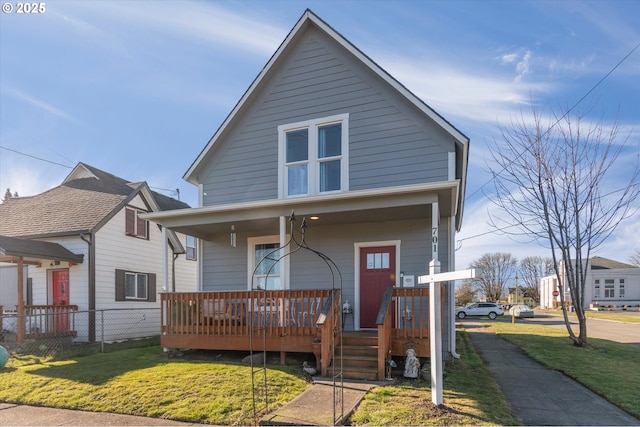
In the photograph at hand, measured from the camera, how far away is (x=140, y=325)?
1452cm

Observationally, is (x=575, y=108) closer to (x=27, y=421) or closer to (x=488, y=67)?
(x=488, y=67)

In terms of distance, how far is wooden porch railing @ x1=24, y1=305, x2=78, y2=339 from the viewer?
11.7 m

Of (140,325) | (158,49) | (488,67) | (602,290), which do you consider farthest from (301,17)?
(602,290)

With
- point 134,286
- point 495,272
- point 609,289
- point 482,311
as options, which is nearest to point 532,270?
point 495,272

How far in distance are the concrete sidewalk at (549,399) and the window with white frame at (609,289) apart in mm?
46328

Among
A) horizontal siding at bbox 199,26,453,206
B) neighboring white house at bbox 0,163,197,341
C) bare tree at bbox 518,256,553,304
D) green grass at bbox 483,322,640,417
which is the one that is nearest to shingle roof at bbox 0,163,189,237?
neighboring white house at bbox 0,163,197,341

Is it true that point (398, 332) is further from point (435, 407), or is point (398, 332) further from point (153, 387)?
point (153, 387)

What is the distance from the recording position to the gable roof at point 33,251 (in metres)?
10.6

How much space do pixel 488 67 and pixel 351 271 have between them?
6795 mm

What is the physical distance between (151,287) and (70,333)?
11.6ft

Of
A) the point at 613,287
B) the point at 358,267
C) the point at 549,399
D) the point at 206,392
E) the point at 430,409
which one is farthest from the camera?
the point at 613,287

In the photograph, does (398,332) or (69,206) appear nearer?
(398,332)

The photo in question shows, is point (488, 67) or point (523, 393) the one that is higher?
point (488, 67)

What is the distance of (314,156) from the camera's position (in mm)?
9953
